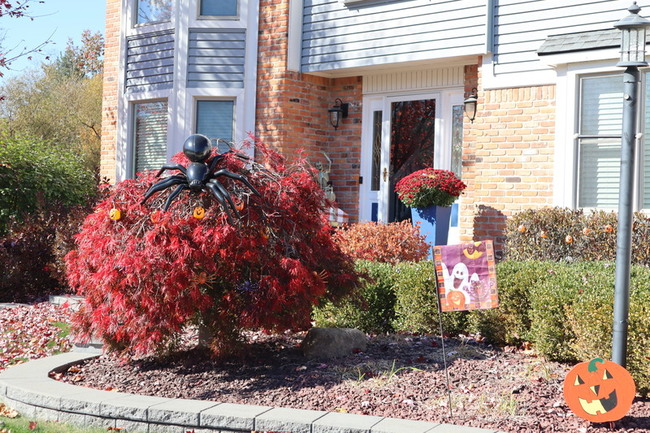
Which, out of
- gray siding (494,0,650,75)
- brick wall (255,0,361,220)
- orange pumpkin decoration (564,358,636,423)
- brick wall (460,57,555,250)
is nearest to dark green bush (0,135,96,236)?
brick wall (255,0,361,220)

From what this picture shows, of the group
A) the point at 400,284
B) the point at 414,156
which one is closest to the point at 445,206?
the point at 414,156

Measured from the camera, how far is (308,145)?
12203 mm

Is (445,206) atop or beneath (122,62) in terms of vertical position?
beneath

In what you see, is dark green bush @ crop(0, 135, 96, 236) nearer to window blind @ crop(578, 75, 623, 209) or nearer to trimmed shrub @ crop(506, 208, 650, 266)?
trimmed shrub @ crop(506, 208, 650, 266)

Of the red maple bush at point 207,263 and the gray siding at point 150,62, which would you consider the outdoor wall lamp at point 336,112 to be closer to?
the gray siding at point 150,62

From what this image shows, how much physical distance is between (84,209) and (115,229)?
521 cm

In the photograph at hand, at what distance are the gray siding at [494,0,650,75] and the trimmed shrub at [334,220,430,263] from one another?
268cm

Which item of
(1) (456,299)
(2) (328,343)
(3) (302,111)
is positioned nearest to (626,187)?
(1) (456,299)

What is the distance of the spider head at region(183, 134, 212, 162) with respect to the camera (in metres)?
5.36

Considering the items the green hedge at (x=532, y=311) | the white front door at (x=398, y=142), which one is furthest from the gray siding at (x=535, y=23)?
the green hedge at (x=532, y=311)

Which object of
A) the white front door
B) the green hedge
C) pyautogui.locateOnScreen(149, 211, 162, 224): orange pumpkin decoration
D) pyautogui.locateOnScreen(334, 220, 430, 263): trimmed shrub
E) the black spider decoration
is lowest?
the green hedge

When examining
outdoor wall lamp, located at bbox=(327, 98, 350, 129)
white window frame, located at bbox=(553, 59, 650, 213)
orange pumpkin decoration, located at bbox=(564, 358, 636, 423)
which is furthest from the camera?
outdoor wall lamp, located at bbox=(327, 98, 350, 129)

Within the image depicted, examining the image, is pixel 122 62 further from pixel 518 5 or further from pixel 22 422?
pixel 22 422

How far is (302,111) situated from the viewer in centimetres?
1205
